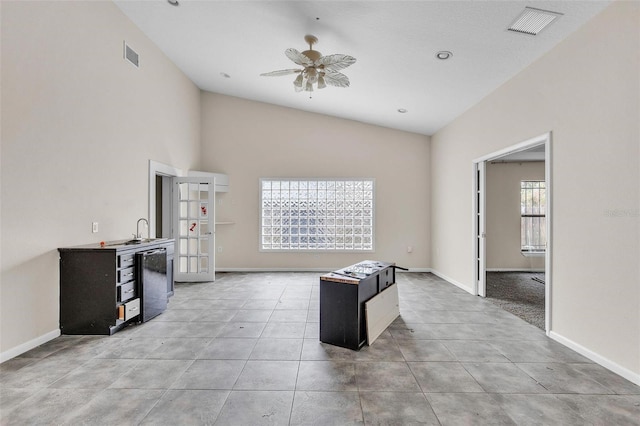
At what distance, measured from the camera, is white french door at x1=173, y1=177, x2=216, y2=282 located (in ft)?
17.6

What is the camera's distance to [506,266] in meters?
6.66

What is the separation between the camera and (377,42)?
3.38m

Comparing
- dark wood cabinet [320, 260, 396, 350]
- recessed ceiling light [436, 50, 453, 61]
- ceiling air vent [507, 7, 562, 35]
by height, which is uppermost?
recessed ceiling light [436, 50, 453, 61]

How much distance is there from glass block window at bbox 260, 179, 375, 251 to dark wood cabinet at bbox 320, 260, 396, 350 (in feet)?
11.1

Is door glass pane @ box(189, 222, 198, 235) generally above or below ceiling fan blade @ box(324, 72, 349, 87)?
below

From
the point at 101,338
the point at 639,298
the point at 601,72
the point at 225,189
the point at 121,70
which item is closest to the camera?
the point at 639,298

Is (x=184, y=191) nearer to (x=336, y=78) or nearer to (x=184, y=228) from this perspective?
(x=184, y=228)

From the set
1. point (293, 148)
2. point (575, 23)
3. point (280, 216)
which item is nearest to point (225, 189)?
point (280, 216)

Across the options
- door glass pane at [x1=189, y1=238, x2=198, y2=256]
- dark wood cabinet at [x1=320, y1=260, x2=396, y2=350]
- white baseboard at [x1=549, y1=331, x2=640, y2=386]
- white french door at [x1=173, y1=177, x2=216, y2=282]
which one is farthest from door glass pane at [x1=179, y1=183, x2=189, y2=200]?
white baseboard at [x1=549, y1=331, x2=640, y2=386]

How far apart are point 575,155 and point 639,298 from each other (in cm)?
133

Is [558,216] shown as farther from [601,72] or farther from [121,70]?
[121,70]

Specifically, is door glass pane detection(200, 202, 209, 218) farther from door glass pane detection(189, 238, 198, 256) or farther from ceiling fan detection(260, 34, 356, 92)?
ceiling fan detection(260, 34, 356, 92)

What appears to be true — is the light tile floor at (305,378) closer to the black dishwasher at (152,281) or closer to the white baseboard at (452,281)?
the black dishwasher at (152,281)

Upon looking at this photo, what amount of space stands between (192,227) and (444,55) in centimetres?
490
